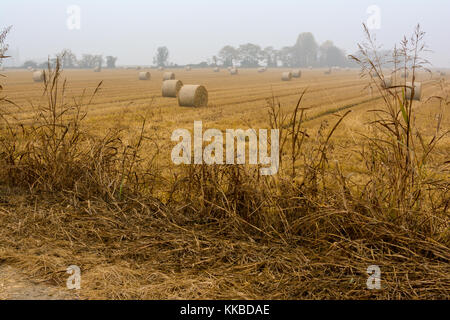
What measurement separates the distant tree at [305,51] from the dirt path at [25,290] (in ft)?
473

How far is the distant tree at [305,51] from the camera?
14100 centimetres

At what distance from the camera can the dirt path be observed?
279cm

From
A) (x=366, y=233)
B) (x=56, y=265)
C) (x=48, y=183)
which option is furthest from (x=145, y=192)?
(x=366, y=233)

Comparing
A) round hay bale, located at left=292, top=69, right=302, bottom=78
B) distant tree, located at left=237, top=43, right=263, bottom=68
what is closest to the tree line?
distant tree, located at left=237, top=43, right=263, bottom=68

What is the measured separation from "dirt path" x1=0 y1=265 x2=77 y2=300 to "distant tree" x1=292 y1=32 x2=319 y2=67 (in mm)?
144311

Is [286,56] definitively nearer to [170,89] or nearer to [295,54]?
[295,54]

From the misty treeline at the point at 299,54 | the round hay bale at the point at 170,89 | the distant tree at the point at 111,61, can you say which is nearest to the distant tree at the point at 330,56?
the misty treeline at the point at 299,54

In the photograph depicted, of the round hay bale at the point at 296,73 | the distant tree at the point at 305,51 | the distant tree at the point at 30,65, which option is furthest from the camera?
the distant tree at the point at 305,51

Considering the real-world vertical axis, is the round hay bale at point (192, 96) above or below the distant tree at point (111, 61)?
below

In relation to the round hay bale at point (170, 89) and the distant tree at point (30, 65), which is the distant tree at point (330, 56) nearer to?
the distant tree at point (30, 65)

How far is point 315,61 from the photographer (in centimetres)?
14712

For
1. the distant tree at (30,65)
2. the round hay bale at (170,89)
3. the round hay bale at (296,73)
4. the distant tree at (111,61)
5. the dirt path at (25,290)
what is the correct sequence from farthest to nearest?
the distant tree at (111,61) < the distant tree at (30,65) < the round hay bale at (296,73) < the round hay bale at (170,89) < the dirt path at (25,290)

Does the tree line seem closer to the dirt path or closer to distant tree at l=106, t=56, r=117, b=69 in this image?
distant tree at l=106, t=56, r=117, b=69
